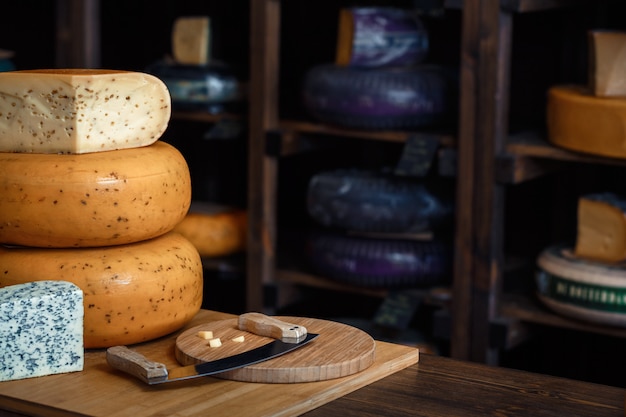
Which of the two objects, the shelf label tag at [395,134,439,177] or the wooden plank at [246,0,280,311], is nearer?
the shelf label tag at [395,134,439,177]

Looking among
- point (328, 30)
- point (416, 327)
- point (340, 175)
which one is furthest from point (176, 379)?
point (328, 30)

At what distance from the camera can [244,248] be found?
9.99 feet

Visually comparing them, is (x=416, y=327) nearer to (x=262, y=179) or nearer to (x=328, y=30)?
(x=262, y=179)

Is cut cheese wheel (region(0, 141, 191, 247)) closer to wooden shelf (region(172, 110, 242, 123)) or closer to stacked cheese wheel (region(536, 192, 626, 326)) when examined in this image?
stacked cheese wheel (region(536, 192, 626, 326))

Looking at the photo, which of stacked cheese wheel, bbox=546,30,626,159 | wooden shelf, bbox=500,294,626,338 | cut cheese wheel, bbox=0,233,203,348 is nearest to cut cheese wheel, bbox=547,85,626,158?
stacked cheese wheel, bbox=546,30,626,159

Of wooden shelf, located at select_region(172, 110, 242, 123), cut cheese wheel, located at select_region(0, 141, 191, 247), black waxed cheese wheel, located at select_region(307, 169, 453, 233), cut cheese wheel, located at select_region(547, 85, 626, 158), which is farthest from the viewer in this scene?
wooden shelf, located at select_region(172, 110, 242, 123)

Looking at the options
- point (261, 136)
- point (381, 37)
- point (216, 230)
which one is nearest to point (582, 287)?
point (381, 37)

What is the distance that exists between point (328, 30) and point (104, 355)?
2024 mm

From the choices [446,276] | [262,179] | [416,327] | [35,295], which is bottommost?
[416,327]

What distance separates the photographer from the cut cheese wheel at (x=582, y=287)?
91.7 inches

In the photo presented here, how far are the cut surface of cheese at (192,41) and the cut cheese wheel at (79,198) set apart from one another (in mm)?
1697

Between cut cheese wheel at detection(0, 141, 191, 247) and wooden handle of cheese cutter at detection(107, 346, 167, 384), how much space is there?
0.47 feet

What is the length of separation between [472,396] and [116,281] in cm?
43

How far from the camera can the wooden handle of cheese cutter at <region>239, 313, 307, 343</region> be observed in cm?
124
